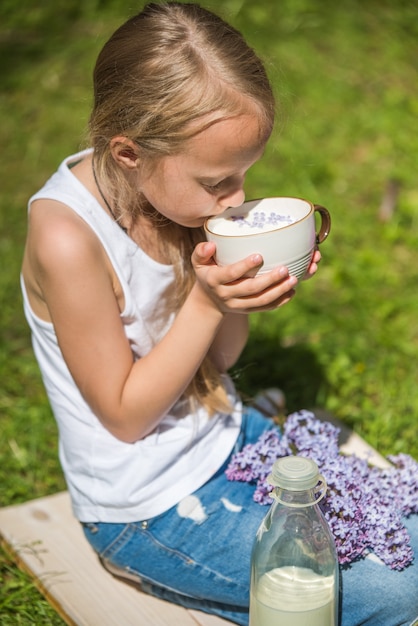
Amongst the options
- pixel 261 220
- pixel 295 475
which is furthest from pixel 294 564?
pixel 261 220

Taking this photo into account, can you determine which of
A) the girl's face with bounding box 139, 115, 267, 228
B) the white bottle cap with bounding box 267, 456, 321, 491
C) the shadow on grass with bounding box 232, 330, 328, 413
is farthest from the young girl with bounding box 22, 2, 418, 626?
the shadow on grass with bounding box 232, 330, 328, 413

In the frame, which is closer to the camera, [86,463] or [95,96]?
[95,96]

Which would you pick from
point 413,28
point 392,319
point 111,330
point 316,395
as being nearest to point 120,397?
point 111,330

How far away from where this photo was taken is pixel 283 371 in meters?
3.12

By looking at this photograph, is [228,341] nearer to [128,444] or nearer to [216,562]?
[128,444]

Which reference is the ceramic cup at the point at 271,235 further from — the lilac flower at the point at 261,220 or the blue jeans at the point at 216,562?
the blue jeans at the point at 216,562

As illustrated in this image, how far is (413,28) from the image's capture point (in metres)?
5.48

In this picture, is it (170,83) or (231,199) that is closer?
(170,83)

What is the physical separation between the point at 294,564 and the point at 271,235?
0.64 m

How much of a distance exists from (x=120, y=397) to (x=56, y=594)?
0.57 metres

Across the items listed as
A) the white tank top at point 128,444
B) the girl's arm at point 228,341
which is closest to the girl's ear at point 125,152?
the white tank top at point 128,444

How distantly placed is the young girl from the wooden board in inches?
1.9

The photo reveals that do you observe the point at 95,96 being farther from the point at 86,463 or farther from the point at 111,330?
the point at 86,463

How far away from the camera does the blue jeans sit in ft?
6.25
